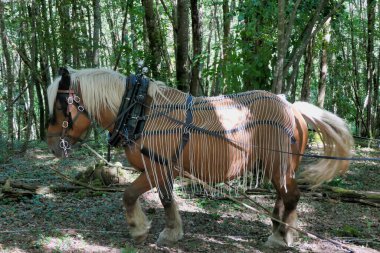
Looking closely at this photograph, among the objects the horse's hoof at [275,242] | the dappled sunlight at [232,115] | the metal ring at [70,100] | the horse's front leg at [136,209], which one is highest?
the metal ring at [70,100]

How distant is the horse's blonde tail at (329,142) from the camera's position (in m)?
4.91

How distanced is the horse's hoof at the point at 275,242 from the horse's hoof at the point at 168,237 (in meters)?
1.10

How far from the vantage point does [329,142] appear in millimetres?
4996

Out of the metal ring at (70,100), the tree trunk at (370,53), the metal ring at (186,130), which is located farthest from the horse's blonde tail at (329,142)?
the tree trunk at (370,53)

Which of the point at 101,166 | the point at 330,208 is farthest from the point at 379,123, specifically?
the point at 101,166

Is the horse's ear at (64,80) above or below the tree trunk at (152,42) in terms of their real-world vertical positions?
below

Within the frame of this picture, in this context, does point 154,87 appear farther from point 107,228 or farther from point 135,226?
point 107,228

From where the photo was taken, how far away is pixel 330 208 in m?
6.33

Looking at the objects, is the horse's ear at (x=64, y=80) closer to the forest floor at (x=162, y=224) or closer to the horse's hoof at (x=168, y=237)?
the forest floor at (x=162, y=224)

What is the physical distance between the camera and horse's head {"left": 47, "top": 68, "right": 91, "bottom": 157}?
4.29 metres

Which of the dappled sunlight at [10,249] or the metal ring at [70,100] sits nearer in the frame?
the dappled sunlight at [10,249]

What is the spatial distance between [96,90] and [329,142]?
288 cm

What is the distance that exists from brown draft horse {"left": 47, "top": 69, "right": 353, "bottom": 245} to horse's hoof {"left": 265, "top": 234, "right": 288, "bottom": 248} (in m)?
0.01

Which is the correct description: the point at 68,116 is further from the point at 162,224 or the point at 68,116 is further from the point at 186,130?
the point at 162,224
